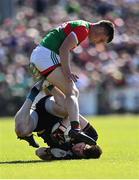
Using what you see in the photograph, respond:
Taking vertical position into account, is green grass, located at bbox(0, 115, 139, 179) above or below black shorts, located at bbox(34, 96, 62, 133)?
below

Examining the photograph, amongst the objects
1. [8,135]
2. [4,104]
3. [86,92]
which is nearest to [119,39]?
[86,92]

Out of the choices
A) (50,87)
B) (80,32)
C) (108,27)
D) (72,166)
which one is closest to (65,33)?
(80,32)

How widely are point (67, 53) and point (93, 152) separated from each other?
4.19 feet

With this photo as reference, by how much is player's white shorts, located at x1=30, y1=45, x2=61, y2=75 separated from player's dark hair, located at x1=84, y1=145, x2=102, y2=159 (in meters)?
1.12

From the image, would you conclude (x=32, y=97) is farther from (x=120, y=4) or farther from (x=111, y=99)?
(x=111, y=99)

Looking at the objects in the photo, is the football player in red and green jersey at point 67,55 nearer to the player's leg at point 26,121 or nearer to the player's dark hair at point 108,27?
the player's dark hair at point 108,27

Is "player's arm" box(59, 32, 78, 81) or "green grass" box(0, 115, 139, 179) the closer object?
"green grass" box(0, 115, 139, 179)

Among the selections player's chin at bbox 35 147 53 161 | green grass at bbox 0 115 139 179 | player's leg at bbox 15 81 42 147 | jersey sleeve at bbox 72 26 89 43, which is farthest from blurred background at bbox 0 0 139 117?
player's chin at bbox 35 147 53 161

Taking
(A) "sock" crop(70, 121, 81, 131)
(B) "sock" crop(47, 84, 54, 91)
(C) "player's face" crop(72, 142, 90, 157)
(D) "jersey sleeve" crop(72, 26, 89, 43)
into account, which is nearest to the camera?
(A) "sock" crop(70, 121, 81, 131)

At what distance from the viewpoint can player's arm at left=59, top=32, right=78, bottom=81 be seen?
30.0ft

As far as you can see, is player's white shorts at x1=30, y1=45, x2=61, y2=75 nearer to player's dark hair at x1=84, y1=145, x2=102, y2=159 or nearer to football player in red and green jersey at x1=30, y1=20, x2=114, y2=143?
football player in red and green jersey at x1=30, y1=20, x2=114, y2=143

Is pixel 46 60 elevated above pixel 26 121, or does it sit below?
above

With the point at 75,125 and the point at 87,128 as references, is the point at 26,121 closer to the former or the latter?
the point at 75,125

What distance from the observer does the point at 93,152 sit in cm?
916
